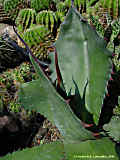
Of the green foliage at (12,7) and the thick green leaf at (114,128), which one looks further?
the green foliage at (12,7)

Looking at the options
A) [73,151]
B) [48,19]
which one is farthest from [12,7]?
[73,151]

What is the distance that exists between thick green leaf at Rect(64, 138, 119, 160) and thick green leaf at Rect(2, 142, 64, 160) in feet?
0.31

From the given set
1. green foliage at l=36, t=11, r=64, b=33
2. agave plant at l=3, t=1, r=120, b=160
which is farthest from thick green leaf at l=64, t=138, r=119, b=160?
green foliage at l=36, t=11, r=64, b=33

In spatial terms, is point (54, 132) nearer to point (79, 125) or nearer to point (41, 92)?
point (41, 92)

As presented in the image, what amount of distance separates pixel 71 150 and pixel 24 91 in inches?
17.2

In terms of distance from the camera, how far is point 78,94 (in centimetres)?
138

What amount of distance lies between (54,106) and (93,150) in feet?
1.00

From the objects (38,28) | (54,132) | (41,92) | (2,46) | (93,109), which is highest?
(38,28)

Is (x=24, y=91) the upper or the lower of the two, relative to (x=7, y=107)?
upper

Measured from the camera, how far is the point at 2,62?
254 centimetres

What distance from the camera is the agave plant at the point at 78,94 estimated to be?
128 centimetres

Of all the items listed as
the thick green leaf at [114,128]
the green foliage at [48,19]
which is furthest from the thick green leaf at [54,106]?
the green foliage at [48,19]

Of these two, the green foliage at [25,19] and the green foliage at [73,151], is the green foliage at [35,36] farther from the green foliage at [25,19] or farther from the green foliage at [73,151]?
the green foliage at [73,151]

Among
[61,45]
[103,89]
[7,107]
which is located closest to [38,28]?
[7,107]
